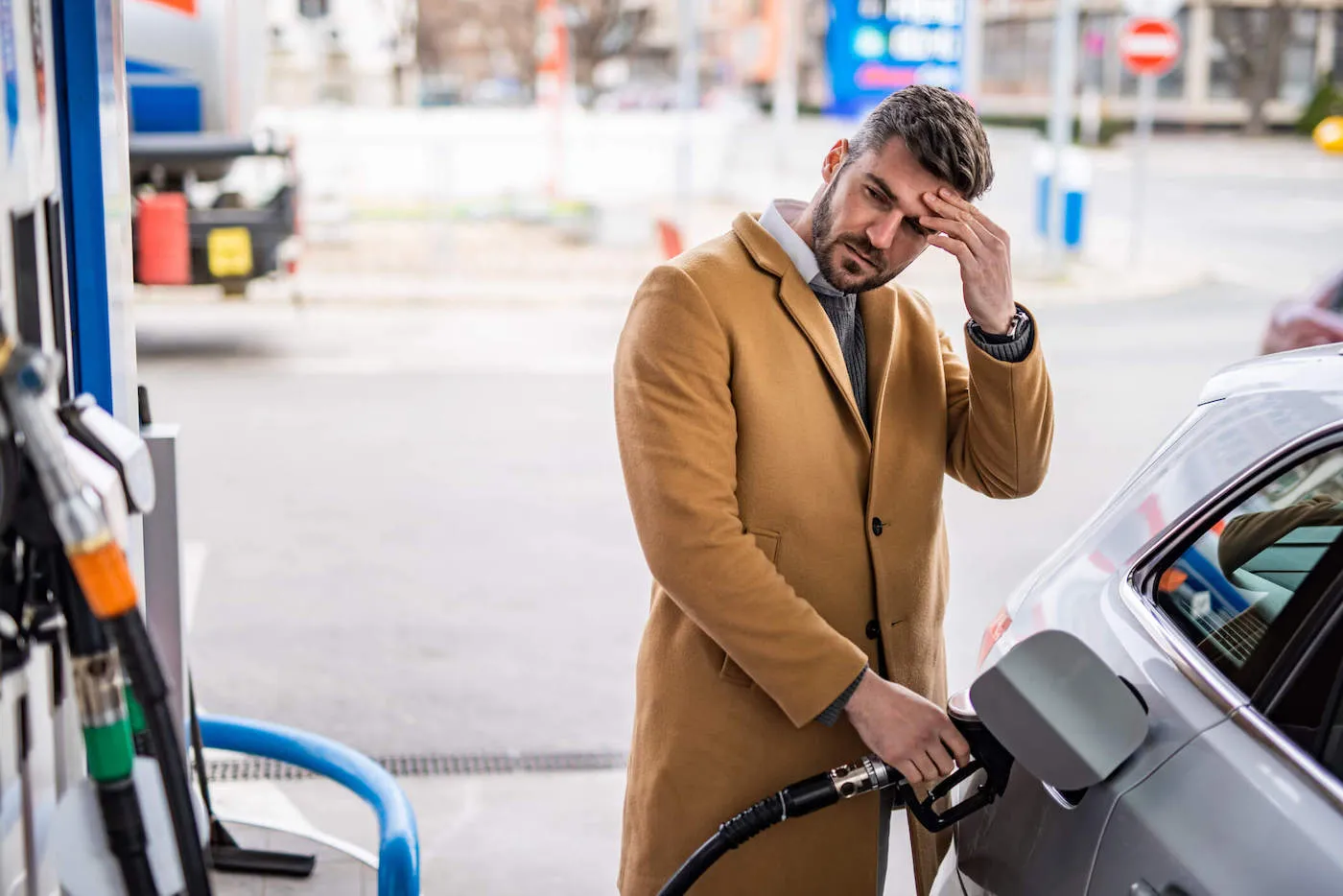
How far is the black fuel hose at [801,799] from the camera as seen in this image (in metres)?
2.30

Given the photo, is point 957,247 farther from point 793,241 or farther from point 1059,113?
point 1059,113

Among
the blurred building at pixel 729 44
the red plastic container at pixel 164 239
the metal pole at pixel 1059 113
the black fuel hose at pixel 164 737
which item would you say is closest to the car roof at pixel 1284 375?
the black fuel hose at pixel 164 737

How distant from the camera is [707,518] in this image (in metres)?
2.38

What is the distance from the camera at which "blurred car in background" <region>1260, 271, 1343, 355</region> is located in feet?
25.0

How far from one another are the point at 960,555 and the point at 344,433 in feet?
13.2

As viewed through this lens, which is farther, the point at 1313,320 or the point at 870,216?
the point at 1313,320

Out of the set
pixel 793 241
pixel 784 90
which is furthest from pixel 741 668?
pixel 784 90

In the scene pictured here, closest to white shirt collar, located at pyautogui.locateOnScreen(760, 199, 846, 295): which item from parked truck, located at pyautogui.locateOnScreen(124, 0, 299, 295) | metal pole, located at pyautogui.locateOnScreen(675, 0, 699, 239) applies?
parked truck, located at pyautogui.locateOnScreen(124, 0, 299, 295)

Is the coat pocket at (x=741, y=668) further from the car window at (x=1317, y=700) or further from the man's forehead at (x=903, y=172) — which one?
the car window at (x=1317, y=700)

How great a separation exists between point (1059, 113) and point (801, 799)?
1624cm

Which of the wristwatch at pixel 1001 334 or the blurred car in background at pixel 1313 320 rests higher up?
the wristwatch at pixel 1001 334

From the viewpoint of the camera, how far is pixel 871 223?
7.91 ft

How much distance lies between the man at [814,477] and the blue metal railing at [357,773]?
0.59 meters

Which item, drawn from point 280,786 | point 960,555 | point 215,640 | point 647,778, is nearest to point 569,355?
point 960,555
